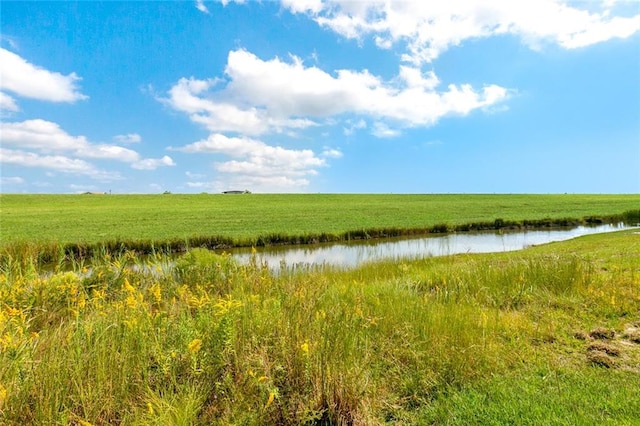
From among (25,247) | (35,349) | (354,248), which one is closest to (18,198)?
(25,247)

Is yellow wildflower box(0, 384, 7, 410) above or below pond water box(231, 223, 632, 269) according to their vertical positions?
above

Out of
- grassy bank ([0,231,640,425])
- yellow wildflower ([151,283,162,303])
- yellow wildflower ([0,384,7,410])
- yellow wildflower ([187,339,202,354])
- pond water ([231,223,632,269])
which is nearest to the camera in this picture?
yellow wildflower ([0,384,7,410])

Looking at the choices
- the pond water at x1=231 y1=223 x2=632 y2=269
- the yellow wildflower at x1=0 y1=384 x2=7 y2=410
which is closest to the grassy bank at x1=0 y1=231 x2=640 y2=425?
the yellow wildflower at x1=0 y1=384 x2=7 y2=410

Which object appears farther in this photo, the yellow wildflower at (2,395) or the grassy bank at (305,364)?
the grassy bank at (305,364)

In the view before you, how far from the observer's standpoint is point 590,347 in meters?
4.58

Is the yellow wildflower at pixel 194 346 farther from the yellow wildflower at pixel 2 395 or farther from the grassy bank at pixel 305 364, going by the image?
the yellow wildflower at pixel 2 395

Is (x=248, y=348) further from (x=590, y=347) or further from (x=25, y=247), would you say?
(x=25, y=247)

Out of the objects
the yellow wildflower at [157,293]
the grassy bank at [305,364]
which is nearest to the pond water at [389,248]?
the yellow wildflower at [157,293]

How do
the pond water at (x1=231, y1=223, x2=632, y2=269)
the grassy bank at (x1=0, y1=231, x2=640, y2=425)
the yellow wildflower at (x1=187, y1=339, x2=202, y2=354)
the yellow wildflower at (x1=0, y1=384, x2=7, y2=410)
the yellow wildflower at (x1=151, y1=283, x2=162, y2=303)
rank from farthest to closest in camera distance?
the pond water at (x1=231, y1=223, x2=632, y2=269), the yellow wildflower at (x1=151, y1=283, x2=162, y2=303), the yellow wildflower at (x1=187, y1=339, x2=202, y2=354), the grassy bank at (x1=0, y1=231, x2=640, y2=425), the yellow wildflower at (x1=0, y1=384, x2=7, y2=410)

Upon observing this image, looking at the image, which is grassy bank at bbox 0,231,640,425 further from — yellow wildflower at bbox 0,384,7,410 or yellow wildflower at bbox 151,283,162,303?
yellow wildflower at bbox 151,283,162,303

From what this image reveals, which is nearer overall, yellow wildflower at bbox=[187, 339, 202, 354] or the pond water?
yellow wildflower at bbox=[187, 339, 202, 354]

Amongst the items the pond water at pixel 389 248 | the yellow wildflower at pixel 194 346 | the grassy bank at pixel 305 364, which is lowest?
the pond water at pixel 389 248

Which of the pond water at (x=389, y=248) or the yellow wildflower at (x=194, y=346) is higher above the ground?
the yellow wildflower at (x=194, y=346)

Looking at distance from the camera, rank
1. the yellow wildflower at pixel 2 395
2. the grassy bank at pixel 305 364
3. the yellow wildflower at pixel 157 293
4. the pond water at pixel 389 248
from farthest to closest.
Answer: the pond water at pixel 389 248 → the yellow wildflower at pixel 157 293 → the grassy bank at pixel 305 364 → the yellow wildflower at pixel 2 395
